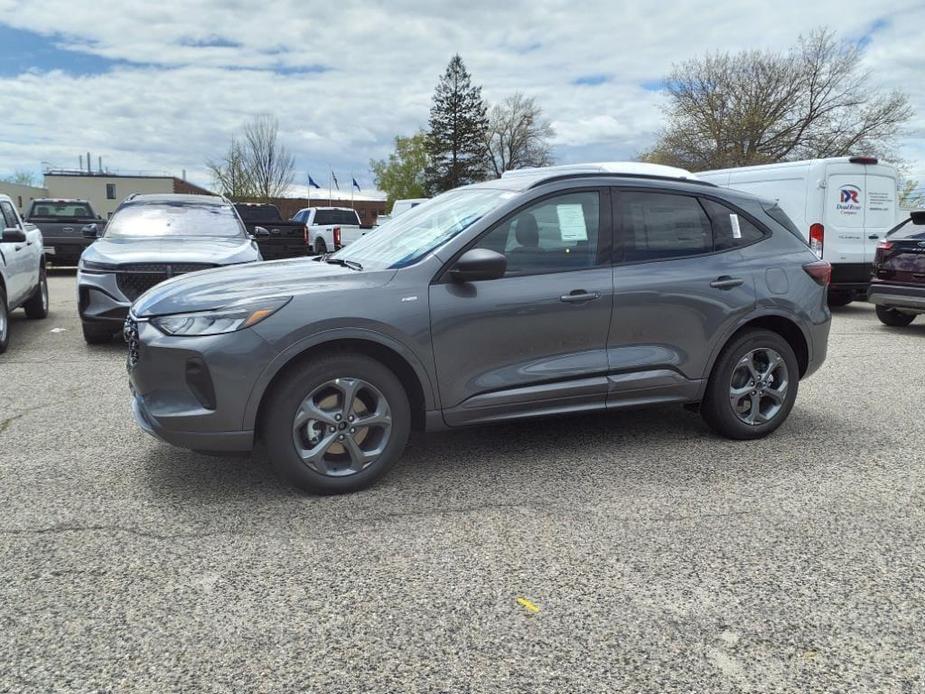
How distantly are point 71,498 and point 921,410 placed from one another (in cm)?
582

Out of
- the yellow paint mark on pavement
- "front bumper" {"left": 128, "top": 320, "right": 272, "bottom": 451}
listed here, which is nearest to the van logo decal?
"front bumper" {"left": 128, "top": 320, "right": 272, "bottom": 451}

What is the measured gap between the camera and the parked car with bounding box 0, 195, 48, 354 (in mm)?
8086

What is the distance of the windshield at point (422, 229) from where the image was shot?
4223 mm

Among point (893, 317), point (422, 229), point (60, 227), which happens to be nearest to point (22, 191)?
point (60, 227)

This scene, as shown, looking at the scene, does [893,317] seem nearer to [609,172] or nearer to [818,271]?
[818,271]

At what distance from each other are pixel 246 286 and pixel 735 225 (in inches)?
120

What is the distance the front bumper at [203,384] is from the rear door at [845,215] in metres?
10.4

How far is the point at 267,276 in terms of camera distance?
4105mm

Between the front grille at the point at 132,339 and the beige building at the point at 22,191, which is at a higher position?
the beige building at the point at 22,191

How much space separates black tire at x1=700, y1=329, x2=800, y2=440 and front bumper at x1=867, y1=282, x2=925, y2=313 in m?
5.89

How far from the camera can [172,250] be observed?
792cm

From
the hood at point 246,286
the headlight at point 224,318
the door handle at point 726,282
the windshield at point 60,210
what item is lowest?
the headlight at point 224,318

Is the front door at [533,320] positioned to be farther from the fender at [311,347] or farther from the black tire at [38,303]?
the black tire at [38,303]

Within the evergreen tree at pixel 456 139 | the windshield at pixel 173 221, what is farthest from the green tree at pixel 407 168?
the windshield at pixel 173 221
